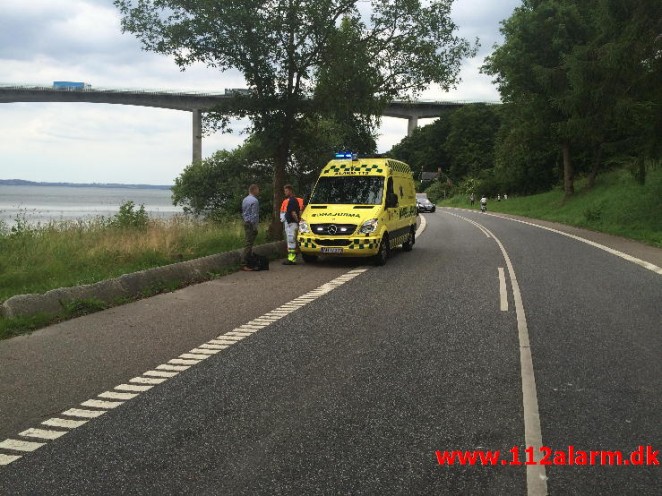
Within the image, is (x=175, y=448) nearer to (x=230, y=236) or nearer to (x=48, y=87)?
(x=230, y=236)

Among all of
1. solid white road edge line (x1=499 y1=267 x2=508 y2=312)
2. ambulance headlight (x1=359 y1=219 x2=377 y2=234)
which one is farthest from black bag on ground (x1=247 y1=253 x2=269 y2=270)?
solid white road edge line (x1=499 y1=267 x2=508 y2=312)

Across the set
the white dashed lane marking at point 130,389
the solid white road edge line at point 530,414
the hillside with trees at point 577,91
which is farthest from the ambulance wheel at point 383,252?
the hillside with trees at point 577,91

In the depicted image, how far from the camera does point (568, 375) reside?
17.5ft

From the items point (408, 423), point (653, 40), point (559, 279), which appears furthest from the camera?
point (653, 40)

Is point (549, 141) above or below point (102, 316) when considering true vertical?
above

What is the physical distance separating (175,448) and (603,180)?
140ft

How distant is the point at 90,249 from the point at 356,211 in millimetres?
5713

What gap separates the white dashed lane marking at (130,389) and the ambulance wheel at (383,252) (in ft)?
18.0

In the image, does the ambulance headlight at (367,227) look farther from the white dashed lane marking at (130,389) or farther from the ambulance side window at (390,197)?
the white dashed lane marking at (130,389)

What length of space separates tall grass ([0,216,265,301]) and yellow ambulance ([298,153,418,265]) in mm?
2544

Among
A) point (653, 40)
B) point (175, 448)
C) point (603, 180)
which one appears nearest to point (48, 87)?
point (603, 180)

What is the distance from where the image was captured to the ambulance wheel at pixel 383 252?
44.7ft

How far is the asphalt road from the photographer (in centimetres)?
347

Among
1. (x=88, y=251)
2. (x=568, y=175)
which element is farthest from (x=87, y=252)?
(x=568, y=175)
